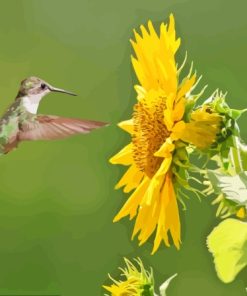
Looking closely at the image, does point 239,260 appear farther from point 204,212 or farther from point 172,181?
point 204,212

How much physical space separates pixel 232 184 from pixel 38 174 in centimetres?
665

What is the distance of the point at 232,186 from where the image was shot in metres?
1.52

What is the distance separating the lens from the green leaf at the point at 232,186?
151 centimetres

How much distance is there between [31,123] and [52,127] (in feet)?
0.44

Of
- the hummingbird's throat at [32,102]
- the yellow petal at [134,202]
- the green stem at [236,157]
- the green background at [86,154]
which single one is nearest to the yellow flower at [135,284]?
the yellow petal at [134,202]

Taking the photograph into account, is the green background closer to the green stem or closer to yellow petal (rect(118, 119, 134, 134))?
yellow petal (rect(118, 119, 134, 134))

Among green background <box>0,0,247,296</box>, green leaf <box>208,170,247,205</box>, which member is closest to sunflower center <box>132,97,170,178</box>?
green leaf <box>208,170,247,205</box>

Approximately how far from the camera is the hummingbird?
7.18ft

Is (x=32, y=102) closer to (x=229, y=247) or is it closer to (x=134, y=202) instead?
(x=134, y=202)

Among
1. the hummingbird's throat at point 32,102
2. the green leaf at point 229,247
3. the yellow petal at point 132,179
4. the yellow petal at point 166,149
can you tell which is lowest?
the green leaf at point 229,247

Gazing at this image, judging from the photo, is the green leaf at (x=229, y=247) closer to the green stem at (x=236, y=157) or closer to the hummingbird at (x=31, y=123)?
the green stem at (x=236, y=157)

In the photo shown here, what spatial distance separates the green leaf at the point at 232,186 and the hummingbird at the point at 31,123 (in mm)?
561

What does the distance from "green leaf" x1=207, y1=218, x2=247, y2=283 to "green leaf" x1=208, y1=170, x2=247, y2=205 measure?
0.12 feet

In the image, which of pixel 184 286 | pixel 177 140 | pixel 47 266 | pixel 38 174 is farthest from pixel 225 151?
pixel 38 174
